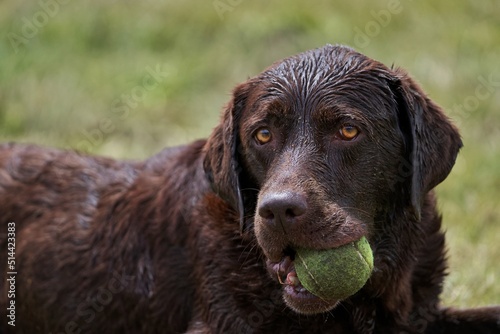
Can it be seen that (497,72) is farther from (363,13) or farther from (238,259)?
(238,259)

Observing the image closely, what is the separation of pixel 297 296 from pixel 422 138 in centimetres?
97

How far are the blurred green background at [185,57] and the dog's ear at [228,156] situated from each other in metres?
3.98

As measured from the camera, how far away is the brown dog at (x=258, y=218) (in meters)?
4.43

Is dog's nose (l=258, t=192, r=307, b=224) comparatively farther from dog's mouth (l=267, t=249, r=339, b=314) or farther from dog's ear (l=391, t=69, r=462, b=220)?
dog's ear (l=391, t=69, r=462, b=220)

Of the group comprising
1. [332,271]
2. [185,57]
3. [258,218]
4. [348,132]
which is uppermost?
[185,57]

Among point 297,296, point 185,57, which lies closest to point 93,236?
point 297,296

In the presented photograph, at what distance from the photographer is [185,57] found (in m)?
11.0

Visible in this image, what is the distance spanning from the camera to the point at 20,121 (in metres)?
9.95

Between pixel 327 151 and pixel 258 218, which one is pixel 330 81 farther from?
pixel 258 218

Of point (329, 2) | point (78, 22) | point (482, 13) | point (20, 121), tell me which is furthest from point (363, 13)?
point (20, 121)

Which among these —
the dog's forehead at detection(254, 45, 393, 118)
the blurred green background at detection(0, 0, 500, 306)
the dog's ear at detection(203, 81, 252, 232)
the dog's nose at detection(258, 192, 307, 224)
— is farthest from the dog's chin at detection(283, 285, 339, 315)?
the blurred green background at detection(0, 0, 500, 306)

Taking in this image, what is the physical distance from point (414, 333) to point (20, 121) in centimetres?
610

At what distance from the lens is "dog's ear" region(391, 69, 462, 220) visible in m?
4.55

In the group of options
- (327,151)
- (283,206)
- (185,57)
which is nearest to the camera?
(283,206)
